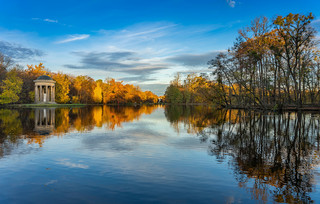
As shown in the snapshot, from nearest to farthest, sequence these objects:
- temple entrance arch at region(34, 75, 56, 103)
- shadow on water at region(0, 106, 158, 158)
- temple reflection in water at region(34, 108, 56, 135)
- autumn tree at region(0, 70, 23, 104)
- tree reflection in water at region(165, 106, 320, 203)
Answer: tree reflection in water at region(165, 106, 320, 203)
shadow on water at region(0, 106, 158, 158)
temple reflection in water at region(34, 108, 56, 135)
autumn tree at region(0, 70, 23, 104)
temple entrance arch at region(34, 75, 56, 103)

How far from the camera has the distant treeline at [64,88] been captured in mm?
68150

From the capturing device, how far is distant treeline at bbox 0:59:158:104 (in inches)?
2683

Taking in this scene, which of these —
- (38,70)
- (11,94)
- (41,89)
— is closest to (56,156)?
(11,94)

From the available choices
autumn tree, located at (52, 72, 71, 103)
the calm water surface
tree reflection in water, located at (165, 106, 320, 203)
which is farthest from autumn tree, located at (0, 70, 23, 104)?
tree reflection in water, located at (165, 106, 320, 203)

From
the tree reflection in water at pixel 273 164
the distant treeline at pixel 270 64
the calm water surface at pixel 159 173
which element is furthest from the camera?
the distant treeline at pixel 270 64

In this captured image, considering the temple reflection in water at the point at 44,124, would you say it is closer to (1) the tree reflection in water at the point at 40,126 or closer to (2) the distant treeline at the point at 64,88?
(1) the tree reflection in water at the point at 40,126

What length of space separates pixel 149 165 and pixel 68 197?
10.7 feet

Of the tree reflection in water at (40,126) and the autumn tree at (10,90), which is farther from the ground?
the autumn tree at (10,90)

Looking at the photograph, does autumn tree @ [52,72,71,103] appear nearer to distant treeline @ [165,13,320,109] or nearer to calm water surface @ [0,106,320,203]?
distant treeline @ [165,13,320,109]

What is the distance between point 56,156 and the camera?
9.24 metres

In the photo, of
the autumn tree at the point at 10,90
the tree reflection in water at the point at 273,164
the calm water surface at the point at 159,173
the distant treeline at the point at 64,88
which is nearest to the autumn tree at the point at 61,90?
the distant treeline at the point at 64,88

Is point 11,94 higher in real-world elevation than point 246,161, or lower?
higher

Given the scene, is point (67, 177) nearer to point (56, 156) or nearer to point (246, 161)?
point (56, 156)

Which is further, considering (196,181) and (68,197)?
(196,181)
